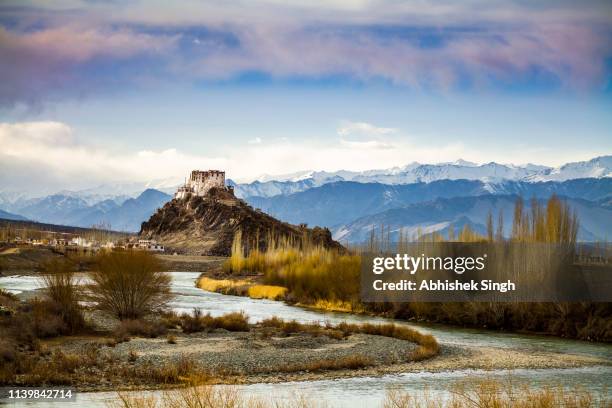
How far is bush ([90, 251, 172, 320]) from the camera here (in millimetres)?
46688

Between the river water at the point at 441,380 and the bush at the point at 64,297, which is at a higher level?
the bush at the point at 64,297

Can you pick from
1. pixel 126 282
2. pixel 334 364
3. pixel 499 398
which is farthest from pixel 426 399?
pixel 126 282

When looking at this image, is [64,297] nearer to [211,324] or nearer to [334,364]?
[211,324]

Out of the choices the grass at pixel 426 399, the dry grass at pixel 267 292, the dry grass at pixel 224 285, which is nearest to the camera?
the grass at pixel 426 399

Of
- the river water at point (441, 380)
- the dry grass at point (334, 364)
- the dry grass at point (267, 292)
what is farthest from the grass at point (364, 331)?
the dry grass at point (267, 292)

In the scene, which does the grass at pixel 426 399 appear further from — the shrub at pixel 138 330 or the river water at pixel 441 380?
the shrub at pixel 138 330

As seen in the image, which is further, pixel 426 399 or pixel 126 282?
pixel 126 282

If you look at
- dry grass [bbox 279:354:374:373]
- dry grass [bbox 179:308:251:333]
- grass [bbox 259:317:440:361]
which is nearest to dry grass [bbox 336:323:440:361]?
grass [bbox 259:317:440:361]

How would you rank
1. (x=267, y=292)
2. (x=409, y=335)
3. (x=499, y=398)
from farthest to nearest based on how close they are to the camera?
(x=267, y=292) → (x=409, y=335) → (x=499, y=398)

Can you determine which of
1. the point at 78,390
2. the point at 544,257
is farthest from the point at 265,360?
the point at 544,257

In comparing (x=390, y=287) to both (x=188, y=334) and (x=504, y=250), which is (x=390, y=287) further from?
(x=188, y=334)

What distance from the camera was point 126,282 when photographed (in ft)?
154

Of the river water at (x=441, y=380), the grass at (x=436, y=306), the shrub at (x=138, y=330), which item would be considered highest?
the grass at (x=436, y=306)

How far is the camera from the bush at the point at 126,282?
46688mm
